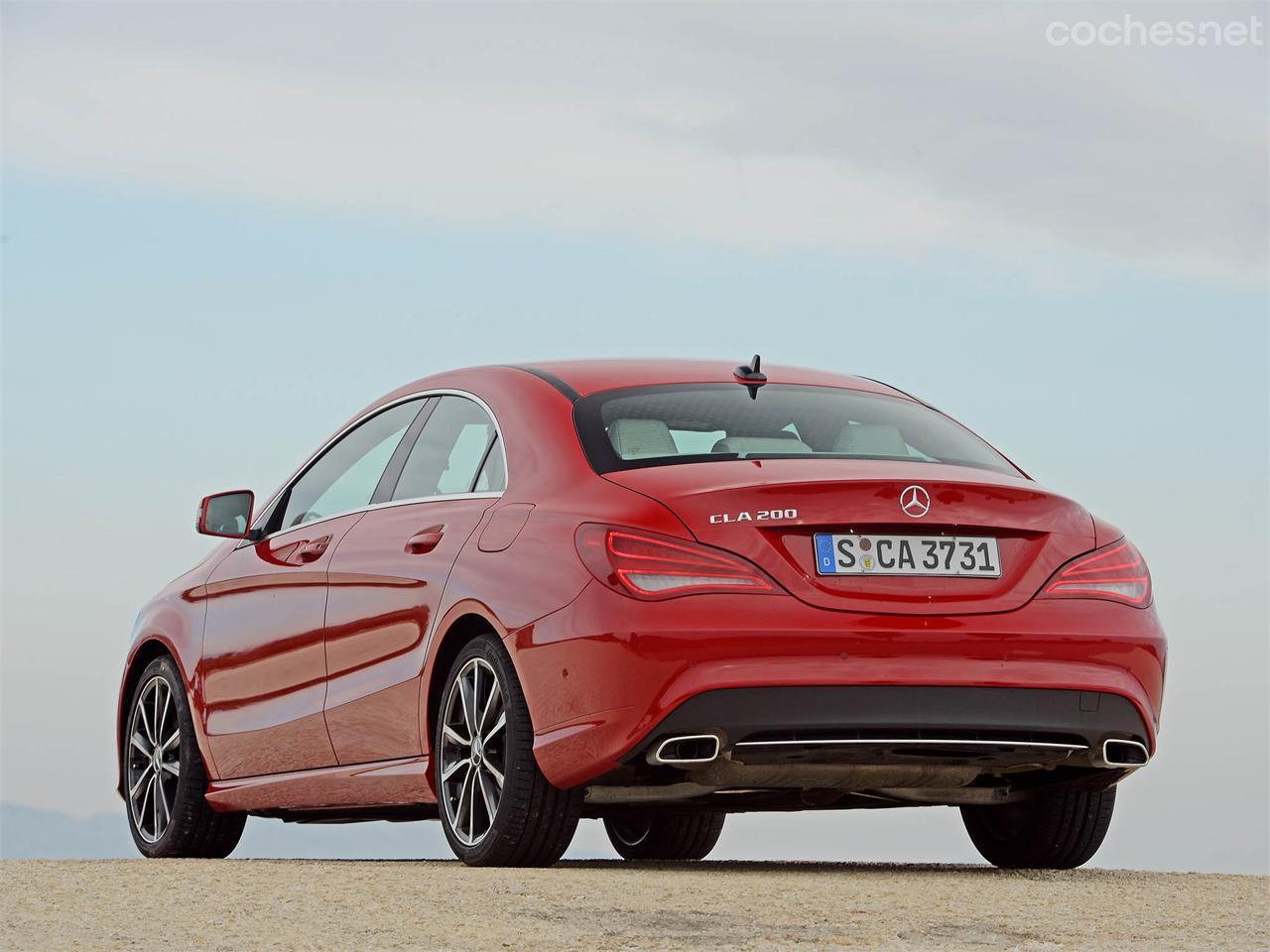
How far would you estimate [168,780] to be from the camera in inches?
392

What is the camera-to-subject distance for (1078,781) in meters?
7.61

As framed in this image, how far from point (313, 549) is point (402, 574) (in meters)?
1.03

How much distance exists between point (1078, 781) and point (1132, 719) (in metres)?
0.51

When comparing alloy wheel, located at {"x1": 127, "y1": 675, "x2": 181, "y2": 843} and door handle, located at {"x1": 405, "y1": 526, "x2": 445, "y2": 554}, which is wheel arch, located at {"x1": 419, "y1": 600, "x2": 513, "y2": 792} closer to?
door handle, located at {"x1": 405, "y1": 526, "x2": 445, "y2": 554}

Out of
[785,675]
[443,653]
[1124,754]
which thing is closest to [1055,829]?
[1124,754]

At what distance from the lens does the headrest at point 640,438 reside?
7.31 meters

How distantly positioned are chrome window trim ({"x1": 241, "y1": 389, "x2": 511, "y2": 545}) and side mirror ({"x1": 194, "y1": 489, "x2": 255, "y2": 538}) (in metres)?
0.07

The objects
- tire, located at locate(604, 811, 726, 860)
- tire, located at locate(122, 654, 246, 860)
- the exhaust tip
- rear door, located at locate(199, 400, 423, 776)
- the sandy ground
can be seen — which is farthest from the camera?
tire, located at locate(604, 811, 726, 860)

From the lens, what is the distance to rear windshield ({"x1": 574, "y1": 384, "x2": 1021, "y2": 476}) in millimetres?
7336

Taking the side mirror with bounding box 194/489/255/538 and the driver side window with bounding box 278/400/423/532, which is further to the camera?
the side mirror with bounding box 194/489/255/538

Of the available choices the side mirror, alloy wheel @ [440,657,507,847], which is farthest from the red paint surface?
the side mirror

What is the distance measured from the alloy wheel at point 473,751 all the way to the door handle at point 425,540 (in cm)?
53

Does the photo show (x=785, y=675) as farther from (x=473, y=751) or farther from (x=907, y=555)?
(x=473, y=751)

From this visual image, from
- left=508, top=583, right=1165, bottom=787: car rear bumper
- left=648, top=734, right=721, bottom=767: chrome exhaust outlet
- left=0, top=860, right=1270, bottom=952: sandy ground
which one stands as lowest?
left=0, top=860, right=1270, bottom=952: sandy ground
